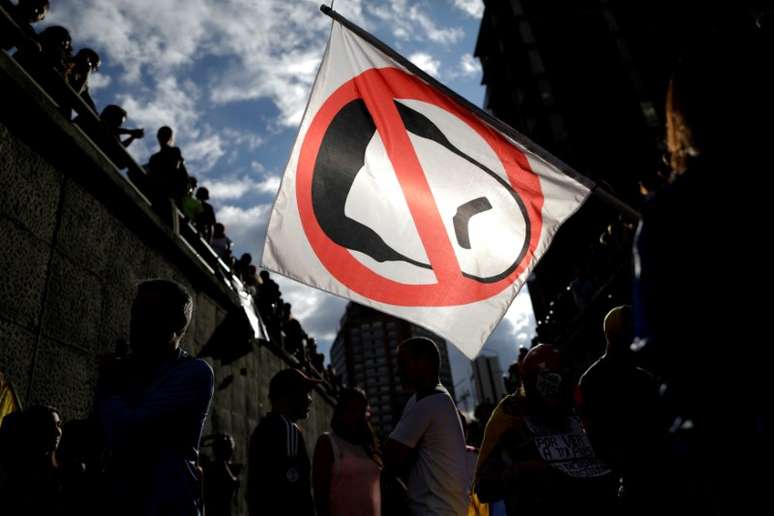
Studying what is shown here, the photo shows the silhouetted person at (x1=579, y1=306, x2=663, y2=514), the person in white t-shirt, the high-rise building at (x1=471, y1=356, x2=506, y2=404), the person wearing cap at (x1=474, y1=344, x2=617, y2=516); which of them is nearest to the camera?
the silhouetted person at (x1=579, y1=306, x2=663, y2=514)

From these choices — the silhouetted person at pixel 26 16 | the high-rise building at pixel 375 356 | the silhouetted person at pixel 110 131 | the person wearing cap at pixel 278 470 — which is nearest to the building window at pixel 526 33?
the silhouetted person at pixel 110 131

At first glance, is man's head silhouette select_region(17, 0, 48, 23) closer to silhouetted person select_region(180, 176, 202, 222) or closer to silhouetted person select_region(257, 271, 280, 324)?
silhouetted person select_region(180, 176, 202, 222)

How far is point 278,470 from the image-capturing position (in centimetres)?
323

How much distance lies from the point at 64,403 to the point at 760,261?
4658 millimetres

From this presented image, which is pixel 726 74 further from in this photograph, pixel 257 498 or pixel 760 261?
pixel 257 498

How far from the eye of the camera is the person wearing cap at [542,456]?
8.45 ft

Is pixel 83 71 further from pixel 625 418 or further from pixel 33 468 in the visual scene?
pixel 625 418

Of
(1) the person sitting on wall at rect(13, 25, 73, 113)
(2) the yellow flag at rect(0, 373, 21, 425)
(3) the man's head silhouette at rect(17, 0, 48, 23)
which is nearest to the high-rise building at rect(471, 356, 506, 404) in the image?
(1) the person sitting on wall at rect(13, 25, 73, 113)

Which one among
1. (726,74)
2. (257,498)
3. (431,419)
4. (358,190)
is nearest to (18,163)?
(358,190)

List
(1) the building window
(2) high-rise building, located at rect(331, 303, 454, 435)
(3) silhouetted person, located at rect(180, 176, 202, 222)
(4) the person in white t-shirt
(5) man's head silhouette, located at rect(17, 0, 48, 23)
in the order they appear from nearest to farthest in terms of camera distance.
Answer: (4) the person in white t-shirt < (5) man's head silhouette, located at rect(17, 0, 48, 23) < (3) silhouetted person, located at rect(180, 176, 202, 222) < (1) the building window < (2) high-rise building, located at rect(331, 303, 454, 435)

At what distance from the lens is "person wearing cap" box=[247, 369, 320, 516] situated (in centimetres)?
318

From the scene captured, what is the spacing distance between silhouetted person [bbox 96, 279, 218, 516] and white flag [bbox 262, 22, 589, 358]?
167 cm

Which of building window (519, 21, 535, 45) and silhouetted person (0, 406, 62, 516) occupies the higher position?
building window (519, 21, 535, 45)

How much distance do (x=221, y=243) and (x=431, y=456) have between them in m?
7.93
